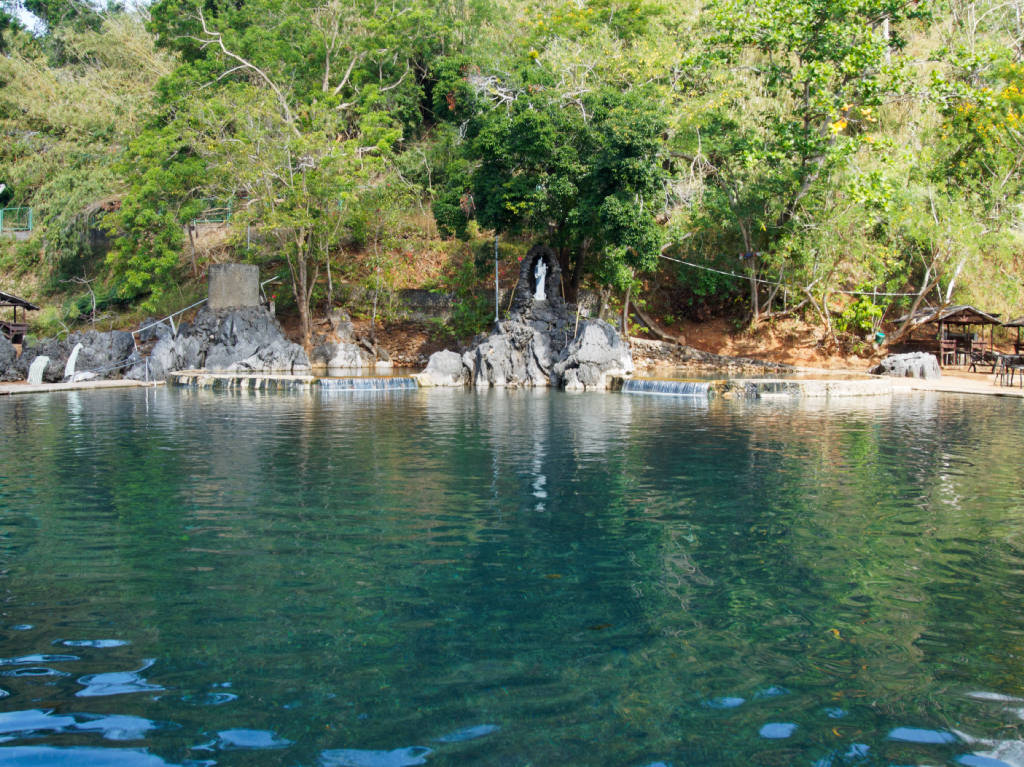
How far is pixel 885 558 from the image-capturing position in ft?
20.4

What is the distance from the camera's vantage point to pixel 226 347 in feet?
84.0

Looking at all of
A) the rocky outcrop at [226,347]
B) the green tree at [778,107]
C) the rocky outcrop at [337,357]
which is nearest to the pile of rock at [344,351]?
the rocky outcrop at [337,357]

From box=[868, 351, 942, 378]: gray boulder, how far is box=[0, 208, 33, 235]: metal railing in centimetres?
3609

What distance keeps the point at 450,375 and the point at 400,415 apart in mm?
7278

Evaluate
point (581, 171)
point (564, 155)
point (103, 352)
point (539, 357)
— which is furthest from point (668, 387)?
point (103, 352)

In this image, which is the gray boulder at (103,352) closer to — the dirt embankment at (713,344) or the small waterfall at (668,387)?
the dirt embankment at (713,344)

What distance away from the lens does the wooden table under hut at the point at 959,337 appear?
24.4 meters

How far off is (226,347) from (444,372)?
8.04 meters

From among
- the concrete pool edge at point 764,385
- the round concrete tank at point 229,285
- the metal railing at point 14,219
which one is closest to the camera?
the concrete pool edge at point 764,385

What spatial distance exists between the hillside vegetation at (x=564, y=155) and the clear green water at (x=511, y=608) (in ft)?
51.0

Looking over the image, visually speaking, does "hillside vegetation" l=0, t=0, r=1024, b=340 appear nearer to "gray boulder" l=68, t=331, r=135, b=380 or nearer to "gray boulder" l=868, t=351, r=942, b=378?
"gray boulder" l=868, t=351, r=942, b=378

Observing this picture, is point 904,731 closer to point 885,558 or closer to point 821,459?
point 885,558

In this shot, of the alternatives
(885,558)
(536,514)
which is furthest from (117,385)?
(885,558)

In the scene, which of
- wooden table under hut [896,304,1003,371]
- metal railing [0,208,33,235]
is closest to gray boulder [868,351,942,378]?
wooden table under hut [896,304,1003,371]
